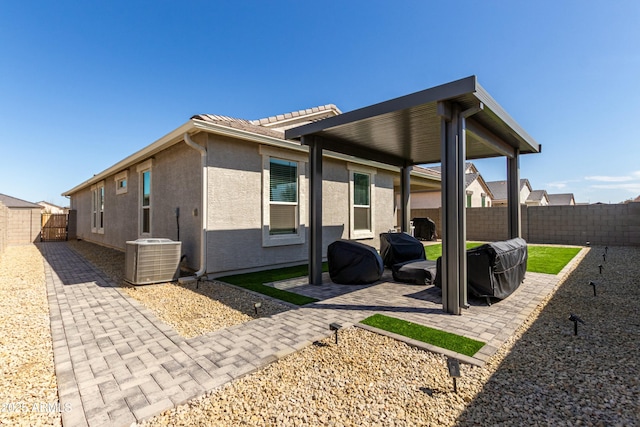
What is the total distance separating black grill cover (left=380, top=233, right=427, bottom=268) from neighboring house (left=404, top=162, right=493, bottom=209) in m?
11.5

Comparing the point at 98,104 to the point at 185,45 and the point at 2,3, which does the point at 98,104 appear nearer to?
the point at 185,45

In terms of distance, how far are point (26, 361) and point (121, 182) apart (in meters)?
10.2

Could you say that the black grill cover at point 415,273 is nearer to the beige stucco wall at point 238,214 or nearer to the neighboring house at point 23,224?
the beige stucco wall at point 238,214

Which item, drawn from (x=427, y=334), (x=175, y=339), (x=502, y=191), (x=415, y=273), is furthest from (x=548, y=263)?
(x=502, y=191)

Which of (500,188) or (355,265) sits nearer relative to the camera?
(355,265)

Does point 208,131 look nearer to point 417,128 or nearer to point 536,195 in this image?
point 417,128

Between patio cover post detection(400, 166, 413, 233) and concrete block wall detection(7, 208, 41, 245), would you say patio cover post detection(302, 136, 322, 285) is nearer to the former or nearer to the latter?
patio cover post detection(400, 166, 413, 233)

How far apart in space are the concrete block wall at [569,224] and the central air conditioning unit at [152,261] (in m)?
10.1

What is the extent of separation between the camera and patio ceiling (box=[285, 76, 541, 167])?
3933mm

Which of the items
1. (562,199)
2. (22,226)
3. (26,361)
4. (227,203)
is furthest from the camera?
(562,199)

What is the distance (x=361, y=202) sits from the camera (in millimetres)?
10008

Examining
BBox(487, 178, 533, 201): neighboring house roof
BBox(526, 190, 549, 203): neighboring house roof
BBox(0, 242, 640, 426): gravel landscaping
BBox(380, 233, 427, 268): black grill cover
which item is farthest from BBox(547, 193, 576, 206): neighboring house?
BBox(0, 242, 640, 426): gravel landscaping

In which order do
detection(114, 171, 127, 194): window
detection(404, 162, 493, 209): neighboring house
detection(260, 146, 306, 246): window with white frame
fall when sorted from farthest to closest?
1. detection(404, 162, 493, 209): neighboring house
2. detection(114, 171, 127, 194): window
3. detection(260, 146, 306, 246): window with white frame

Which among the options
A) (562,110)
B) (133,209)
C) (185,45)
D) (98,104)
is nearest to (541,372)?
(562,110)
